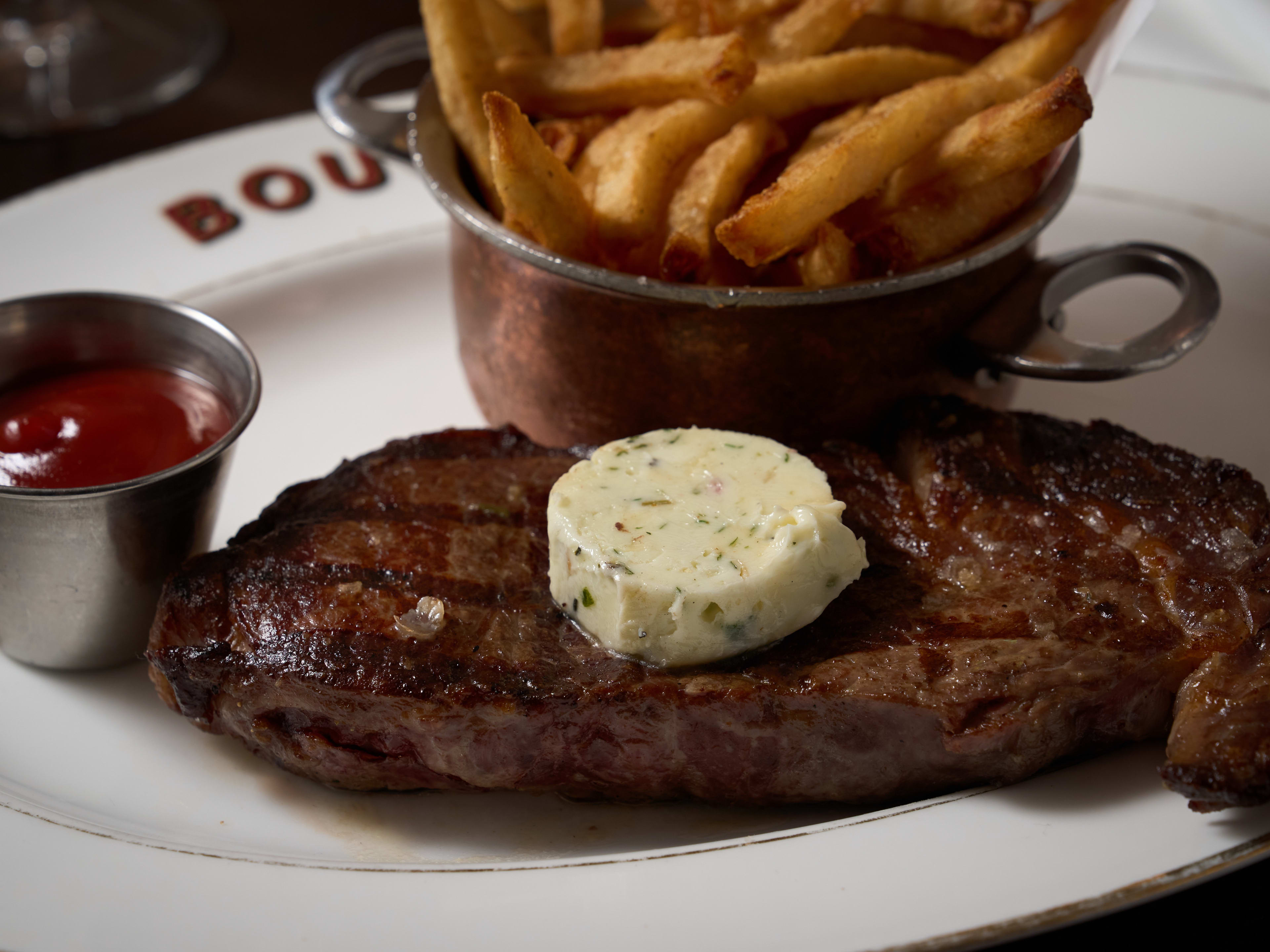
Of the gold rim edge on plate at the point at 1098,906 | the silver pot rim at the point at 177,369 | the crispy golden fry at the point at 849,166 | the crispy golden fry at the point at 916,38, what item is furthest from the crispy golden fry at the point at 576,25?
the gold rim edge on plate at the point at 1098,906

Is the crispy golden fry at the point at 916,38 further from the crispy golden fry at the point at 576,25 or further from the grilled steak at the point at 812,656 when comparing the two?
the grilled steak at the point at 812,656

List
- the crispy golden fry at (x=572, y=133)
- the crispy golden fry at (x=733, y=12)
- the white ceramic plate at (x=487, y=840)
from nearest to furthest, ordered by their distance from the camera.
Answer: the white ceramic plate at (x=487, y=840)
the crispy golden fry at (x=572, y=133)
the crispy golden fry at (x=733, y=12)

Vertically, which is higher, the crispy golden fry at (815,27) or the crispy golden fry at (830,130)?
the crispy golden fry at (815,27)

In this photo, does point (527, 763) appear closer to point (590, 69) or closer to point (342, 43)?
point (590, 69)

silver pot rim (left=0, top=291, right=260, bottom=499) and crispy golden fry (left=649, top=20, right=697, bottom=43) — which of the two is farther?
crispy golden fry (left=649, top=20, right=697, bottom=43)

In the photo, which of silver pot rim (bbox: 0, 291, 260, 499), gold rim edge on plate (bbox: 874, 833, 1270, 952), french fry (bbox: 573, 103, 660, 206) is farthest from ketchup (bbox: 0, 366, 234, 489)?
gold rim edge on plate (bbox: 874, 833, 1270, 952)

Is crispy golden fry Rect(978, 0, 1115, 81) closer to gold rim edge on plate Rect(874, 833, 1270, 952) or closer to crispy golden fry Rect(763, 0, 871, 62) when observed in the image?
crispy golden fry Rect(763, 0, 871, 62)
